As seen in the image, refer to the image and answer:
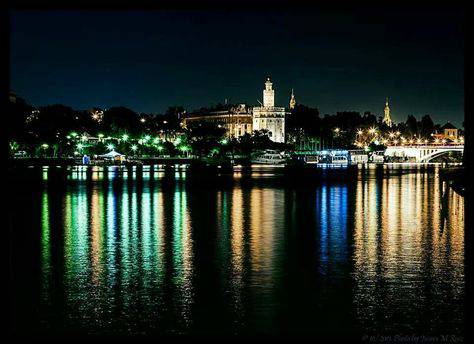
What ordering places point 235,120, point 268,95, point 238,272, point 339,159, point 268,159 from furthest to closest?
point 268,95, point 235,120, point 268,159, point 339,159, point 238,272

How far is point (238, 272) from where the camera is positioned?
12.8 m

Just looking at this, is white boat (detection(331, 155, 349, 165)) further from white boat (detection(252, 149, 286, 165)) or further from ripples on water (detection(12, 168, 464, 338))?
ripples on water (detection(12, 168, 464, 338))

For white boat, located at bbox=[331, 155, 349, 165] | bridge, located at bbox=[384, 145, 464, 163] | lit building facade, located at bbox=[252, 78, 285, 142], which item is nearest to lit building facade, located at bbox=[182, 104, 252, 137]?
lit building facade, located at bbox=[252, 78, 285, 142]

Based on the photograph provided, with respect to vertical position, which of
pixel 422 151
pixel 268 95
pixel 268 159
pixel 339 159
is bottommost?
pixel 339 159

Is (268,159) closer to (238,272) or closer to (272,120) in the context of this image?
(272,120)

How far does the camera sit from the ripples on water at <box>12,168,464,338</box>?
9305 mm

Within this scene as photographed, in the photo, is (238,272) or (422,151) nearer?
(238,272)

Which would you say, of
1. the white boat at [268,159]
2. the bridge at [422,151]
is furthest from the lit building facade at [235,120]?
the white boat at [268,159]

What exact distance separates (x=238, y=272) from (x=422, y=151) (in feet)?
380

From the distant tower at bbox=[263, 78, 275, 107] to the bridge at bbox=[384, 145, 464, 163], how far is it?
157 ft

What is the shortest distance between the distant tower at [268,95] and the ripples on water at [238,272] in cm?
15419

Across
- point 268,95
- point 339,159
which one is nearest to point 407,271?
point 339,159

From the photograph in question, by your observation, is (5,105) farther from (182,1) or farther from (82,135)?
(82,135)

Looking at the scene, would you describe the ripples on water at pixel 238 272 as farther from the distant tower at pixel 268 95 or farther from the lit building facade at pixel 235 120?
the distant tower at pixel 268 95
